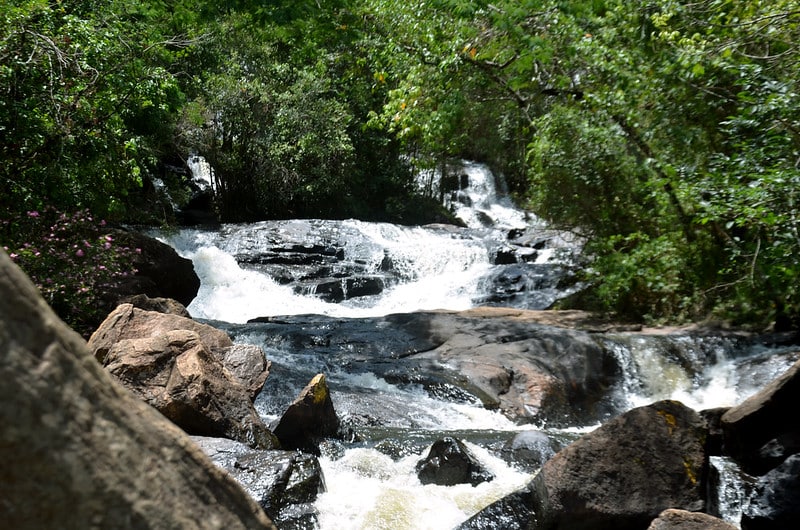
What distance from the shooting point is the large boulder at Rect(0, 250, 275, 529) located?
3.35 ft

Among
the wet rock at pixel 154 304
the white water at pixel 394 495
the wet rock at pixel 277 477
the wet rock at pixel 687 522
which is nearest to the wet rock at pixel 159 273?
the wet rock at pixel 154 304

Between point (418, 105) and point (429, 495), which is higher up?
point (418, 105)

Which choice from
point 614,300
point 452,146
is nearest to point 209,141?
point 452,146

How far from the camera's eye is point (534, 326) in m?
11.1

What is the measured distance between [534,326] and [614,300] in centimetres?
221

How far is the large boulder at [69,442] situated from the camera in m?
1.02

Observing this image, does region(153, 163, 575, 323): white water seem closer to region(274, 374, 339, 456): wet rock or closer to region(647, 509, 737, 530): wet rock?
region(274, 374, 339, 456): wet rock

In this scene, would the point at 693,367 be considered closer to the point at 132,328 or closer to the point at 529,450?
the point at 529,450

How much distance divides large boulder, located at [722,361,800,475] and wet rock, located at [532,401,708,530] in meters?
0.86

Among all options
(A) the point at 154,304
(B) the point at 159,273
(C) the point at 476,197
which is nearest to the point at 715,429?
(A) the point at 154,304

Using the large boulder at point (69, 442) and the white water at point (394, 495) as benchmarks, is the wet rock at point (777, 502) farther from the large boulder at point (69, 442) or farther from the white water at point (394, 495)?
the large boulder at point (69, 442)

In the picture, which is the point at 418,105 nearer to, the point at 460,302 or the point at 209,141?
the point at 460,302

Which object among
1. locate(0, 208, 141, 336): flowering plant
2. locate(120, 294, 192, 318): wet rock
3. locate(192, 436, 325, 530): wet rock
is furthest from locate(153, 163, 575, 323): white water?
locate(192, 436, 325, 530): wet rock

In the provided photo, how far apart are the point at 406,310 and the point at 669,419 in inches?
430
